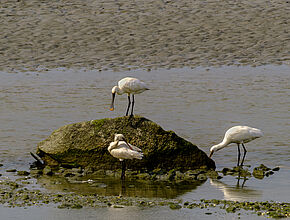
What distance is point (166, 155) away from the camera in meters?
14.8

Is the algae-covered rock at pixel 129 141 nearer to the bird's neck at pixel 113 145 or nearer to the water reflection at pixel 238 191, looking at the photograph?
the bird's neck at pixel 113 145

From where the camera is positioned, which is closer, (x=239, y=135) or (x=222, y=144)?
(x=239, y=135)

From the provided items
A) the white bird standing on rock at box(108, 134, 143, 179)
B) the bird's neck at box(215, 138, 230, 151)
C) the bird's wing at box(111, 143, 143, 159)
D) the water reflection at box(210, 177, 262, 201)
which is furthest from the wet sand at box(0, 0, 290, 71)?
the water reflection at box(210, 177, 262, 201)

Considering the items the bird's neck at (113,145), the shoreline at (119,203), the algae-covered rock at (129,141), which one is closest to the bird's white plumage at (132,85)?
the algae-covered rock at (129,141)

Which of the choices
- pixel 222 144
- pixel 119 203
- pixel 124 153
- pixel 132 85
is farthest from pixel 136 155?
pixel 222 144

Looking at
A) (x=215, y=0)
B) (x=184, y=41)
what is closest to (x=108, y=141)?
(x=184, y=41)

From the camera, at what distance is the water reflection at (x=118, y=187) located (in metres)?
12.7

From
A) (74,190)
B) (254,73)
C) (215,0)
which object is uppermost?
(215,0)

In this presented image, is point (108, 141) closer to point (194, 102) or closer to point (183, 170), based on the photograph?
point (183, 170)

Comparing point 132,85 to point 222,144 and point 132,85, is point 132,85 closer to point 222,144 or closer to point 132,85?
point 132,85

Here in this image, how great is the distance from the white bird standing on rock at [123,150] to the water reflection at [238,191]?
152cm

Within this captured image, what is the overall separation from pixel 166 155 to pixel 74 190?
2556mm

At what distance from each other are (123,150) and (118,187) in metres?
0.87

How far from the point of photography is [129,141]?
14.9 m
